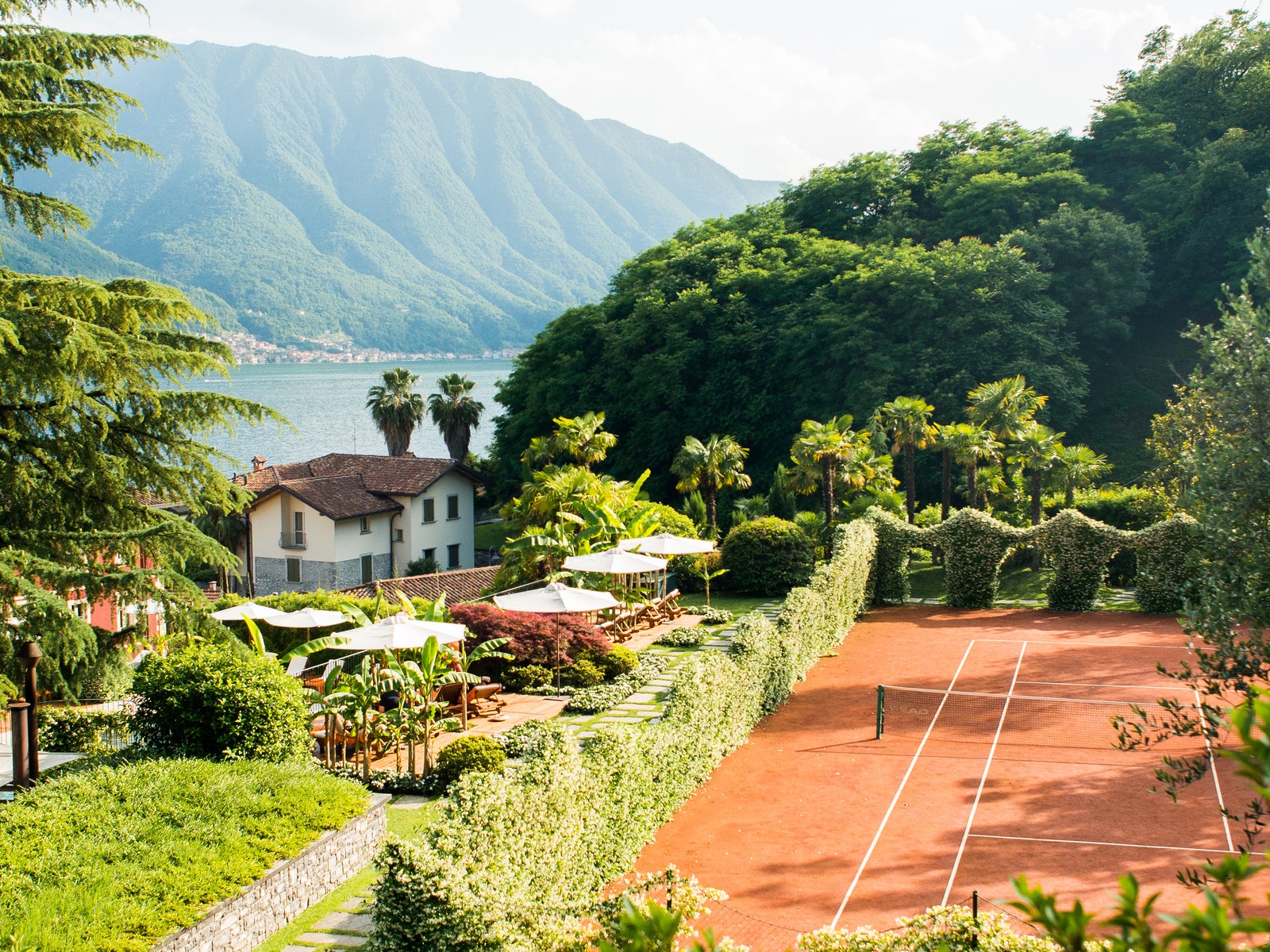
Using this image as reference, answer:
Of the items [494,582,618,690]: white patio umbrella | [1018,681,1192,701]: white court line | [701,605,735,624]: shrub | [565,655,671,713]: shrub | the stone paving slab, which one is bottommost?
the stone paving slab

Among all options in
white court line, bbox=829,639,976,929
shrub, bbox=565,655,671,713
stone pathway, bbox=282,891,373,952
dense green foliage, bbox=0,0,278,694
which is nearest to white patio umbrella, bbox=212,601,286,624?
dense green foliage, bbox=0,0,278,694

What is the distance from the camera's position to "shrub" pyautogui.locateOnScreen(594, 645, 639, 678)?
2217 centimetres

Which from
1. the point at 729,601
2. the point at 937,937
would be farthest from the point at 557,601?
the point at 937,937

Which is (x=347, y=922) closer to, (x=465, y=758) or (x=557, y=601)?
(x=465, y=758)

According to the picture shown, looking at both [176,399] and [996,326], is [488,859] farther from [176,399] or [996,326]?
[996,326]

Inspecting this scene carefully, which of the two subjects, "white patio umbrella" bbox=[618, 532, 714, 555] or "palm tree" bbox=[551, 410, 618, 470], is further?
"palm tree" bbox=[551, 410, 618, 470]

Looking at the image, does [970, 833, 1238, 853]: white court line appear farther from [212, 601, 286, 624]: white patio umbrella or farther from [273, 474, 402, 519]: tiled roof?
[273, 474, 402, 519]: tiled roof

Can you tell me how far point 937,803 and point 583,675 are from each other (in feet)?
27.4

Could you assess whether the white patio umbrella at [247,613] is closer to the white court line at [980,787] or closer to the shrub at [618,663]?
the shrub at [618,663]

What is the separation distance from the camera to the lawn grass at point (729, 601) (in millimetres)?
30984

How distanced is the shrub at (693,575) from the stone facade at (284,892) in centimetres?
2085

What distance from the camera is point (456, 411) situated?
204 ft

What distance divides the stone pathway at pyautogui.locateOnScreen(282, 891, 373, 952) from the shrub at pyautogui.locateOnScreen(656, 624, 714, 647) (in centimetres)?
1444

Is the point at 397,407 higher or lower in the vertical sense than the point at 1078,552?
higher
